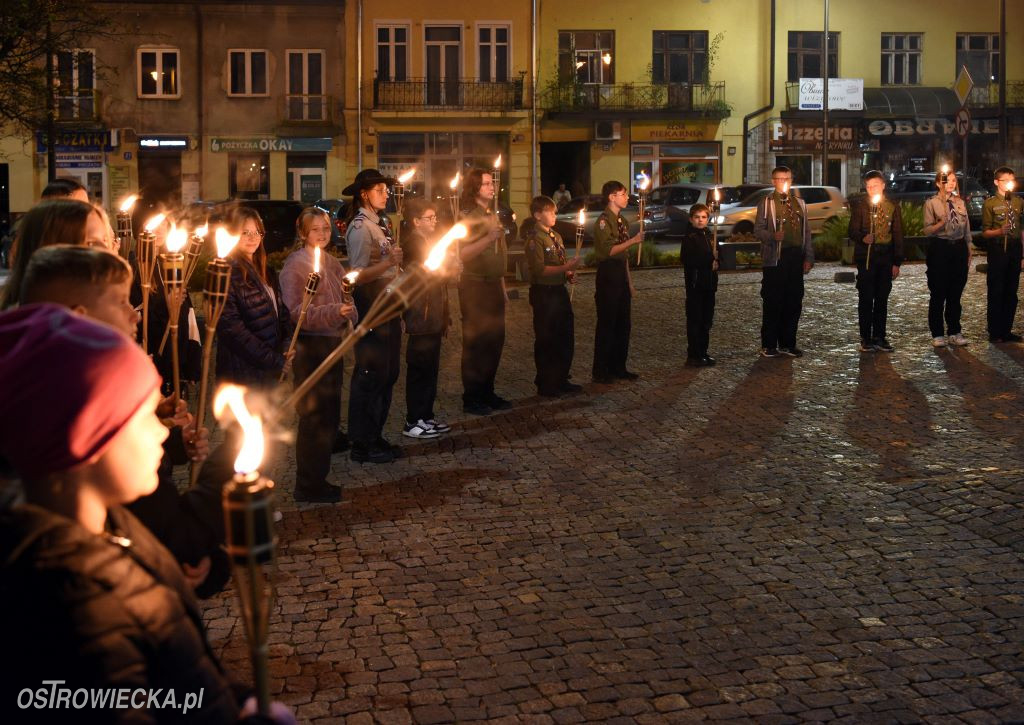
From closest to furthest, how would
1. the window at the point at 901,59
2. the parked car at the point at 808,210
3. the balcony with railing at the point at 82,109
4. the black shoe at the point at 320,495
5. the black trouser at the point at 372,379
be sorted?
the black shoe at the point at 320,495
the black trouser at the point at 372,379
the parked car at the point at 808,210
the balcony with railing at the point at 82,109
the window at the point at 901,59

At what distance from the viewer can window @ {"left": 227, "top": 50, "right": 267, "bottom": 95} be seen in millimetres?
43906

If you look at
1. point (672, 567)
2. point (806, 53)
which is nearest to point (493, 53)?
point (806, 53)

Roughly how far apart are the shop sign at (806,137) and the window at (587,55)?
588 centimetres

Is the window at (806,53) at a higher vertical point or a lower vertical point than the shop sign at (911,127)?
higher

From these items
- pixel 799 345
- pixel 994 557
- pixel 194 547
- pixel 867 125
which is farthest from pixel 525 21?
pixel 194 547

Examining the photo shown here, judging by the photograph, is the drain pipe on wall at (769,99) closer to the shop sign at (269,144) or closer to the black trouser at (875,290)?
the shop sign at (269,144)

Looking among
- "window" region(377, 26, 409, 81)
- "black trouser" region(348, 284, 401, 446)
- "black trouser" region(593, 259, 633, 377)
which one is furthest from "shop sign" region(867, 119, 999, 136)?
"black trouser" region(348, 284, 401, 446)

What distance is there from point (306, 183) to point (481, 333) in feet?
114

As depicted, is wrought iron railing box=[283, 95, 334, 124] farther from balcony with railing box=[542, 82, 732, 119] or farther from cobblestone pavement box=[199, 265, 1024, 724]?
cobblestone pavement box=[199, 265, 1024, 724]

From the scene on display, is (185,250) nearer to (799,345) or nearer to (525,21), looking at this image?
(799,345)

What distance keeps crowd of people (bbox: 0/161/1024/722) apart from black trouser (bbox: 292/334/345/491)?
1cm

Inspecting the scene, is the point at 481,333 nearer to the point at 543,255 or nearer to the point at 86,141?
the point at 543,255

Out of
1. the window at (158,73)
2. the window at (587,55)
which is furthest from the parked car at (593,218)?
the window at (158,73)

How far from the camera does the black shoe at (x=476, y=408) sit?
435 inches
